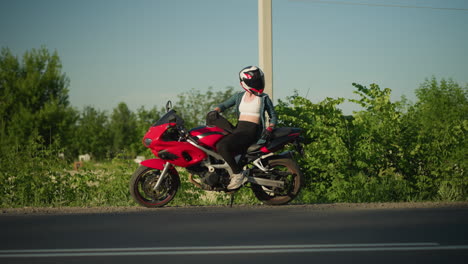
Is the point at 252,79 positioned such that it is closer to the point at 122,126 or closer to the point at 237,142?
the point at 237,142

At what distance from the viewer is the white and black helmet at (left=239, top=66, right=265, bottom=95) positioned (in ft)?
29.2

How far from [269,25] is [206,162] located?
3604 millimetres

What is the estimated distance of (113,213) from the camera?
8.13 metres

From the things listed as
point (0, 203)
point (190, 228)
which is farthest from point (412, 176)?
point (0, 203)

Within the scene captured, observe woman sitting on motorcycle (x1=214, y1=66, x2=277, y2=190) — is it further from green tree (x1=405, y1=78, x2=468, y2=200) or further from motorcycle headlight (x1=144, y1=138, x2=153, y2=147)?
green tree (x1=405, y1=78, x2=468, y2=200)

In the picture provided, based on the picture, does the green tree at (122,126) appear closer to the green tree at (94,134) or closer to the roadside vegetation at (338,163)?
the green tree at (94,134)

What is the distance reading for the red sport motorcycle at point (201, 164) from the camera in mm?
8500

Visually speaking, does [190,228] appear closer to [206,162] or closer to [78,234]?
[78,234]

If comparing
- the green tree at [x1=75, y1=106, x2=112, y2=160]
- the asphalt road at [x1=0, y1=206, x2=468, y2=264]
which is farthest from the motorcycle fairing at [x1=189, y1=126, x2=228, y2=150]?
the green tree at [x1=75, y1=106, x2=112, y2=160]

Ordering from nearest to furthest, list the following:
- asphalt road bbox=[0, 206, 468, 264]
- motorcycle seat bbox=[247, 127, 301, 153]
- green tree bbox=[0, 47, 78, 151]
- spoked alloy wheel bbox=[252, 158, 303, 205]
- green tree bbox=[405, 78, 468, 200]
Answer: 1. asphalt road bbox=[0, 206, 468, 264]
2. motorcycle seat bbox=[247, 127, 301, 153]
3. spoked alloy wheel bbox=[252, 158, 303, 205]
4. green tree bbox=[405, 78, 468, 200]
5. green tree bbox=[0, 47, 78, 151]

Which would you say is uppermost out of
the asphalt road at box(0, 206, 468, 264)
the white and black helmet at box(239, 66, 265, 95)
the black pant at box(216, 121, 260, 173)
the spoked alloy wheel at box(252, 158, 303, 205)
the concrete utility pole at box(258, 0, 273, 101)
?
the concrete utility pole at box(258, 0, 273, 101)

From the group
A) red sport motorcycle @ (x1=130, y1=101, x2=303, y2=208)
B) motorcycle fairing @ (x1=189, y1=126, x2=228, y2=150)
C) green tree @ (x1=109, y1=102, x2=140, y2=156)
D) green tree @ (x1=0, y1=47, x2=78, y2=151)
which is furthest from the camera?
green tree @ (x1=109, y1=102, x2=140, y2=156)

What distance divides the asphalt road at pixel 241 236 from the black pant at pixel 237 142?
77cm

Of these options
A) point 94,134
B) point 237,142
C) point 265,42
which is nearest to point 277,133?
point 237,142
